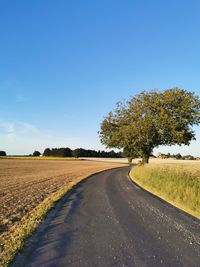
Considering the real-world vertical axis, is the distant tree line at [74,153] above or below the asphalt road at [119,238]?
above

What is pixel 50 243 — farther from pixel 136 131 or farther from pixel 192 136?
pixel 192 136

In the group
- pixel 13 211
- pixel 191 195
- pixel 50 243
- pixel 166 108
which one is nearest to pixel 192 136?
pixel 166 108

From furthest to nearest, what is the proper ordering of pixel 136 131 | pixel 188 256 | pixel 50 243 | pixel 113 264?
1. pixel 136 131
2. pixel 50 243
3. pixel 188 256
4. pixel 113 264

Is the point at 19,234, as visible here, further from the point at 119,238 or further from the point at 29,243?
the point at 119,238

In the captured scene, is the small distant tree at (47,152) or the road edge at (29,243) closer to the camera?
the road edge at (29,243)

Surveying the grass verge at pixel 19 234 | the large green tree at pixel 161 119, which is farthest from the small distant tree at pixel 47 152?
the grass verge at pixel 19 234

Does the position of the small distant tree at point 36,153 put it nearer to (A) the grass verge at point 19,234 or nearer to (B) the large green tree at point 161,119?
(B) the large green tree at point 161,119

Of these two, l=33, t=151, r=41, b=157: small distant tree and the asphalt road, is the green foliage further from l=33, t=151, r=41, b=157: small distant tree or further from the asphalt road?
the asphalt road

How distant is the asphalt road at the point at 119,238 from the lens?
6.41 m

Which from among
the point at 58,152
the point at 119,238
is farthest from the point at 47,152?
the point at 119,238

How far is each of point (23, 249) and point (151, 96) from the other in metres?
39.5

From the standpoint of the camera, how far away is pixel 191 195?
48.0 ft

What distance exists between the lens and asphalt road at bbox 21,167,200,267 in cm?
641

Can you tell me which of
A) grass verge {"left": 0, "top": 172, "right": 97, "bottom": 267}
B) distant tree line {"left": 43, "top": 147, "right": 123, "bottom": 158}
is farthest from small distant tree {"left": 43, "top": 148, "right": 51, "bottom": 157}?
grass verge {"left": 0, "top": 172, "right": 97, "bottom": 267}
